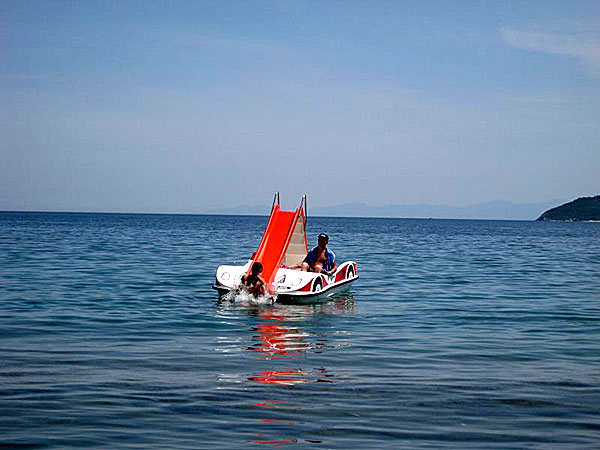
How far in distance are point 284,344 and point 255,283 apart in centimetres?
491

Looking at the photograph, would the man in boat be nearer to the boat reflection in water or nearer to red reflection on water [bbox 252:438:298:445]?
the boat reflection in water

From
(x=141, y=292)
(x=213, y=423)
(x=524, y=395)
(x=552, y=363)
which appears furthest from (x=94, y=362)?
(x=141, y=292)

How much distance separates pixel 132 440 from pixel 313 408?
2236mm

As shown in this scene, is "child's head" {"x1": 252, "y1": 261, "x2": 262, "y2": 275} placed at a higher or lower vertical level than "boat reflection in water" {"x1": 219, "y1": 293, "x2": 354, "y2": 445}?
higher

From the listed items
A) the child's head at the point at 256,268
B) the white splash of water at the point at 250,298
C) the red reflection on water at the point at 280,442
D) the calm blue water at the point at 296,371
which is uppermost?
the child's head at the point at 256,268

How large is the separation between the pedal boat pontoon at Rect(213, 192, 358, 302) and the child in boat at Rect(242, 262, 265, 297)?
0.81 feet

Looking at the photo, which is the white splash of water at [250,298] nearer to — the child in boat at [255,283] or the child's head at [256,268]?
the child in boat at [255,283]

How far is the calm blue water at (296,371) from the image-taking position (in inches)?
311

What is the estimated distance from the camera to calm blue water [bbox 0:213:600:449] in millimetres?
7887

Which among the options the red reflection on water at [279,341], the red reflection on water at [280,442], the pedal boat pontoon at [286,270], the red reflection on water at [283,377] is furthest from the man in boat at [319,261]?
the red reflection on water at [280,442]

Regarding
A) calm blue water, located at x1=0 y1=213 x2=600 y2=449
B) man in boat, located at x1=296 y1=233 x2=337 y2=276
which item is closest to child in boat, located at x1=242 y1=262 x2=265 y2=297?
calm blue water, located at x1=0 y1=213 x2=600 y2=449

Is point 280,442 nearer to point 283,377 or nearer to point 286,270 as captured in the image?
point 283,377

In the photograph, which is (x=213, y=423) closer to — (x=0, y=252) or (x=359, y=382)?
(x=359, y=382)

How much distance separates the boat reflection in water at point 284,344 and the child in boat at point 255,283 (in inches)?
14.4
